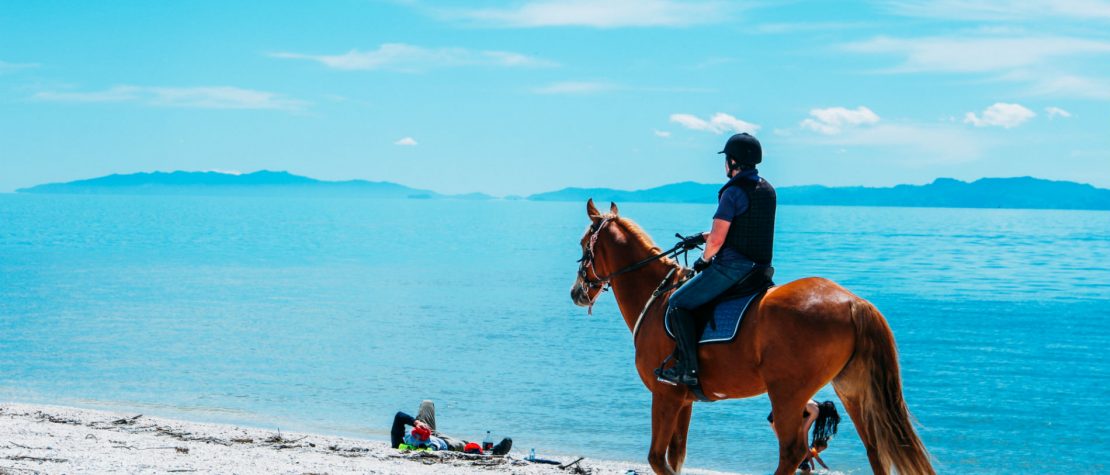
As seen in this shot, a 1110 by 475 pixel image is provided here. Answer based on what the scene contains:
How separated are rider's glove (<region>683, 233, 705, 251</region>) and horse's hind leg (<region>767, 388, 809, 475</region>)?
153 centimetres

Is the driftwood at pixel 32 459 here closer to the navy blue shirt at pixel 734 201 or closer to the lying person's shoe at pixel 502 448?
the lying person's shoe at pixel 502 448

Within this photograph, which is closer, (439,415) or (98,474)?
(98,474)

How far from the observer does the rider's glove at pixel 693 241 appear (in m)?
8.77

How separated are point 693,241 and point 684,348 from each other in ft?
3.55

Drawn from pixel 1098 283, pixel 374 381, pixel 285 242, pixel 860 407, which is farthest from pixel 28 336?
pixel 285 242

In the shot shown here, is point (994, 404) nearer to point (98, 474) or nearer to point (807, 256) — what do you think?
point (98, 474)

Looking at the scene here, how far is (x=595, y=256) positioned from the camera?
31.3ft

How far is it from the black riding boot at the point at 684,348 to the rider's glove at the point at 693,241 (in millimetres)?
741

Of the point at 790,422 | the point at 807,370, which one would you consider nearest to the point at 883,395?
the point at 807,370

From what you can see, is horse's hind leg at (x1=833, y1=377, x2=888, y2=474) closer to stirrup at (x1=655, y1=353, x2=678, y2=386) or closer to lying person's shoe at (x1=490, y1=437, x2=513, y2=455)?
stirrup at (x1=655, y1=353, x2=678, y2=386)

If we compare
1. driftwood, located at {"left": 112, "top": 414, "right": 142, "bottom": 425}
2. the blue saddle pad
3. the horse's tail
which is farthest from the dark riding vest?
driftwood, located at {"left": 112, "top": 414, "right": 142, "bottom": 425}

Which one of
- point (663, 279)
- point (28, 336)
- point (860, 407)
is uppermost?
point (663, 279)

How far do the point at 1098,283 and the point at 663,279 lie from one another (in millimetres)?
58036

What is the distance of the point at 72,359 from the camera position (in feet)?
81.1
